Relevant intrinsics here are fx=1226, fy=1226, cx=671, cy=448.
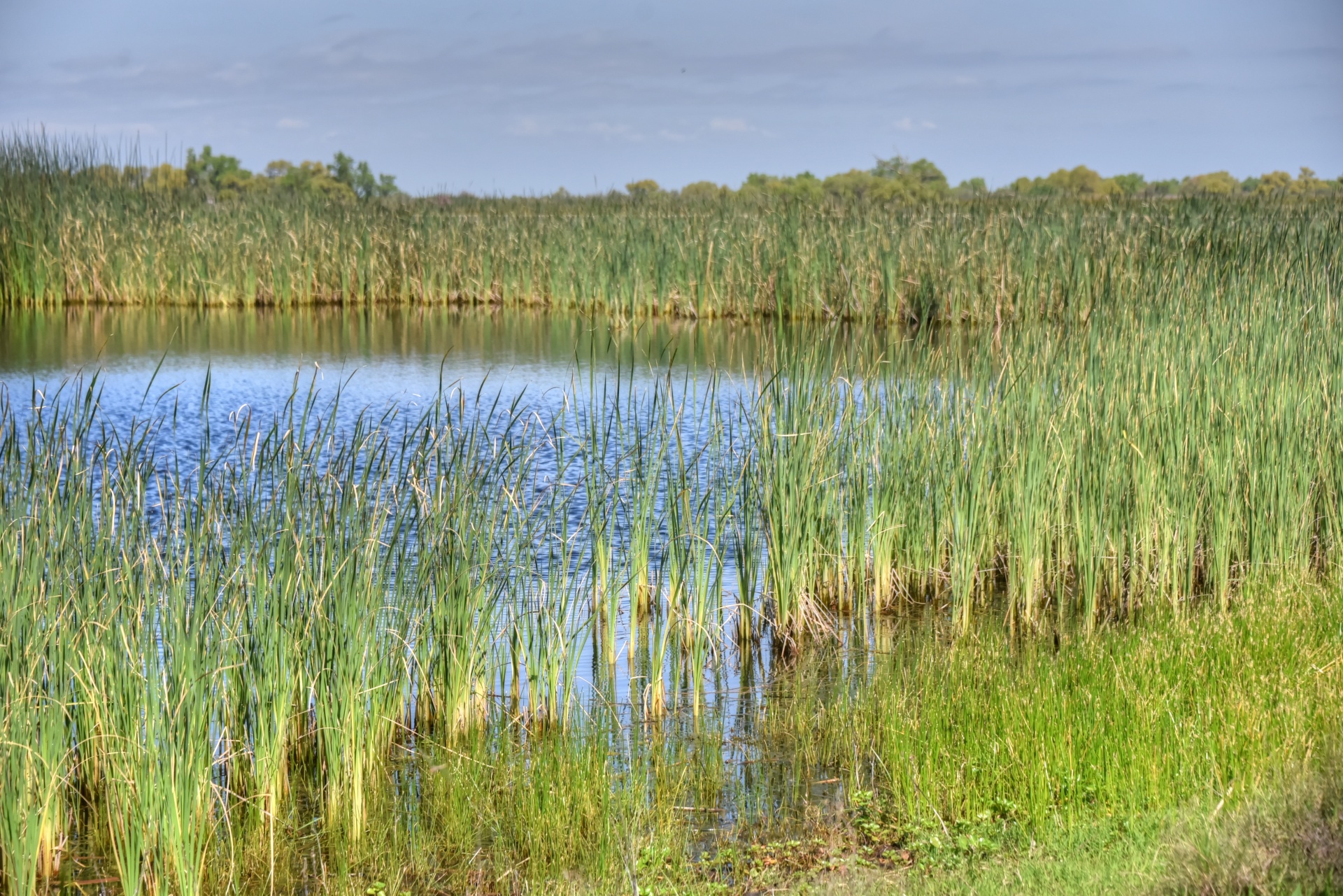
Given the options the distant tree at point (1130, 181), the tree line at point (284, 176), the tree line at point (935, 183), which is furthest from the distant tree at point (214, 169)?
the distant tree at point (1130, 181)

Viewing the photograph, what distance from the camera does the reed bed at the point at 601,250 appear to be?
15148mm

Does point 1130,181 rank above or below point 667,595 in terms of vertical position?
above

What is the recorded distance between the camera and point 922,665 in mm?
4871

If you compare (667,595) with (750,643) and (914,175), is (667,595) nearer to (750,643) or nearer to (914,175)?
(750,643)

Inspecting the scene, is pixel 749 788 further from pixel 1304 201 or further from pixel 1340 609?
pixel 1304 201

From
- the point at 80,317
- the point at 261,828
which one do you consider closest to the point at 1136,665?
the point at 261,828

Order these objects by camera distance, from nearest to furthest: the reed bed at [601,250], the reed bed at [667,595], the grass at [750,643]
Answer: the grass at [750,643]
the reed bed at [667,595]
the reed bed at [601,250]

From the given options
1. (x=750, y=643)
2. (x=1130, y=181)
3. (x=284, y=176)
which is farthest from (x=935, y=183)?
(x=750, y=643)

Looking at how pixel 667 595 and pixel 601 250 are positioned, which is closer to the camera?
pixel 667 595

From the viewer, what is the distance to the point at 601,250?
18.5 m

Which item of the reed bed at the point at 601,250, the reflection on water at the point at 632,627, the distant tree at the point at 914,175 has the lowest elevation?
the reflection on water at the point at 632,627

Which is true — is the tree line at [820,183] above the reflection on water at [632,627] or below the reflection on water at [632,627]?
above

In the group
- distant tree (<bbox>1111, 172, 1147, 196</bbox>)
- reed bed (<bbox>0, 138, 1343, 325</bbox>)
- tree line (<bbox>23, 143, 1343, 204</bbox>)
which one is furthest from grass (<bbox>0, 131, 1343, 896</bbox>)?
distant tree (<bbox>1111, 172, 1147, 196</bbox>)

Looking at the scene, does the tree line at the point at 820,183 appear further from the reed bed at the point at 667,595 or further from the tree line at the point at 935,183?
the reed bed at the point at 667,595
